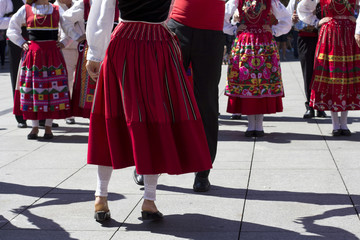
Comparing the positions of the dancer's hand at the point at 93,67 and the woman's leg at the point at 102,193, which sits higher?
the dancer's hand at the point at 93,67

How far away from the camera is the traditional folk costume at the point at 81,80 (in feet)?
25.8

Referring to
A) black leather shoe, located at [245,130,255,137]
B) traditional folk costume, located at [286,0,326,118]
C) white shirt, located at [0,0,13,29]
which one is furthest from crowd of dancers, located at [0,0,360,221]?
traditional folk costume, located at [286,0,326,118]

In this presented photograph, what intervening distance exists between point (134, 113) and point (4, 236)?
1.08 meters

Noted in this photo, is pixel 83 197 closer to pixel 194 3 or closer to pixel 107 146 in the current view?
pixel 107 146

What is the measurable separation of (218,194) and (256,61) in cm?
285

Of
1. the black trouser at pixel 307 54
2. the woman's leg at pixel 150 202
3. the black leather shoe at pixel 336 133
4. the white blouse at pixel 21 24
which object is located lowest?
the black leather shoe at pixel 336 133

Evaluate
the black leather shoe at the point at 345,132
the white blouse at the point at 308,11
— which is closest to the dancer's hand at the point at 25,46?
the white blouse at the point at 308,11

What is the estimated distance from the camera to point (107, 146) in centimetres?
425

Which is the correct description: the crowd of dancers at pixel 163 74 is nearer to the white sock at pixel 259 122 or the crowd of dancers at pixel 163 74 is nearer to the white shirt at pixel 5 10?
the white sock at pixel 259 122

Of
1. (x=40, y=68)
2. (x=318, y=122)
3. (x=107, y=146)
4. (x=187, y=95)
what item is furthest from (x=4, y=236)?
(x=318, y=122)

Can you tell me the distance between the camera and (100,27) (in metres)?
4.22

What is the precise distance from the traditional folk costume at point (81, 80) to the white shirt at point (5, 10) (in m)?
1.00

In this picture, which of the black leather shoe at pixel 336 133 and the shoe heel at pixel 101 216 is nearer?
the shoe heel at pixel 101 216

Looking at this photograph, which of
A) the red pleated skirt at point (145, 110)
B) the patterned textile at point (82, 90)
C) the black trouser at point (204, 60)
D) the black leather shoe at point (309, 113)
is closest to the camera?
the red pleated skirt at point (145, 110)
